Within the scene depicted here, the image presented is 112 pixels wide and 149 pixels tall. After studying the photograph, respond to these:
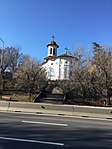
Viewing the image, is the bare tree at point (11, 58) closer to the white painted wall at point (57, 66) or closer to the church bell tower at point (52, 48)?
the white painted wall at point (57, 66)

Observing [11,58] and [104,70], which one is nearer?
[104,70]

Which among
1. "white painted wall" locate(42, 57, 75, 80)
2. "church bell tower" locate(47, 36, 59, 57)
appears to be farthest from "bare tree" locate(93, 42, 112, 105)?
"church bell tower" locate(47, 36, 59, 57)

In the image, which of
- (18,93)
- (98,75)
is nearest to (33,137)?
(98,75)

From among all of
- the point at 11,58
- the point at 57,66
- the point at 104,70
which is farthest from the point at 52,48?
the point at 104,70

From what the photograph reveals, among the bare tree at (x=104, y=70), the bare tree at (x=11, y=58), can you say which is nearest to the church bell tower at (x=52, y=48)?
the bare tree at (x=11, y=58)

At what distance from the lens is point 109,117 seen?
17.2 m

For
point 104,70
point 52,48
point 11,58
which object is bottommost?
point 104,70

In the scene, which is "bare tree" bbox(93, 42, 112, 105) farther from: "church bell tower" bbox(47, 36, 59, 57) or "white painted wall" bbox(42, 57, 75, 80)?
"church bell tower" bbox(47, 36, 59, 57)

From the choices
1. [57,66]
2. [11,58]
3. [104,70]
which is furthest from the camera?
[57,66]

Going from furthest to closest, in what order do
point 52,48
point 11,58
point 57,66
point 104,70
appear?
1. point 52,48
2. point 57,66
3. point 11,58
4. point 104,70

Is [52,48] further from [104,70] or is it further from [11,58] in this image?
[104,70]

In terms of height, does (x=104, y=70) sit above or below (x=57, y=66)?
below

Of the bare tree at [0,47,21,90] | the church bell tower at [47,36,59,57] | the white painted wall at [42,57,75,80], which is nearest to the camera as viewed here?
the bare tree at [0,47,21,90]

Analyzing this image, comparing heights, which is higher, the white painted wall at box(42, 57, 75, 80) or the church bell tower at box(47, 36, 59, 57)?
the church bell tower at box(47, 36, 59, 57)
